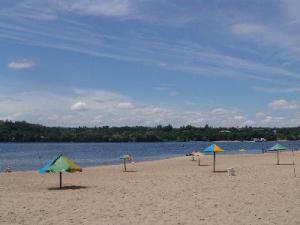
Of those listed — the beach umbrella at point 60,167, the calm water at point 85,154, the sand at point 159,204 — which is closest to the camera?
the sand at point 159,204

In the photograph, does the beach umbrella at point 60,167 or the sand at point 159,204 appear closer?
the sand at point 159,204

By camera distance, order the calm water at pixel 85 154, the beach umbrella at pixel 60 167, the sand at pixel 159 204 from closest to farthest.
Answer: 1. the sand at pixel 159 204
2. the beach umbrella at pixel 60 167
3. the calm water at pixel 85 154

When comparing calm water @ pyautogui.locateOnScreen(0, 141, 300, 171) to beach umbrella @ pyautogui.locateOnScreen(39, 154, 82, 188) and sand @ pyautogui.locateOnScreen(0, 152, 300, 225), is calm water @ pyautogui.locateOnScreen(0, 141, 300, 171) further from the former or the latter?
sand @ pyautogui.locateOnScreen(0, 152, 300, 225)

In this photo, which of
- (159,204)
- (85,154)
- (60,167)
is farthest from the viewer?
(85,154)

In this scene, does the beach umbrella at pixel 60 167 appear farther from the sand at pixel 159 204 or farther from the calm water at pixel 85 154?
the calm water at pixel 85 154

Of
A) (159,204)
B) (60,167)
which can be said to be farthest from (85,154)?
(159,204)

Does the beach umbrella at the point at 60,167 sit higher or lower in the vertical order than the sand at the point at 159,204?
higher

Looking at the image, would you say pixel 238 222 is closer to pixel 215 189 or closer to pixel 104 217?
pixel 104 217

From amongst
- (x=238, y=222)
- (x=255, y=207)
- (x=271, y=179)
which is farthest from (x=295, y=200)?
(x=271, y=179)

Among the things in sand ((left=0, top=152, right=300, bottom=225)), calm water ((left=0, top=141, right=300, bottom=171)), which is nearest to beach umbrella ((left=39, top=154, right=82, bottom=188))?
sand ((left=0, top=152, right=300, bottom=225))

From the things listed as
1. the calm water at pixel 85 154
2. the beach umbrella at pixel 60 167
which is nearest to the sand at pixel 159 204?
the beach umbrella at pixel 60 167

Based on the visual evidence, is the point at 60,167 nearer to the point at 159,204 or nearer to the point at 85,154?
the point at 159,204

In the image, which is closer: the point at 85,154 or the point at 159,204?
the point at 159,204

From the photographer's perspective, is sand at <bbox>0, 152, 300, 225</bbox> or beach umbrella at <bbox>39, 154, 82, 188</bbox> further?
beach umbrella at <bbox>39, 154, 82, 188</bbox>
